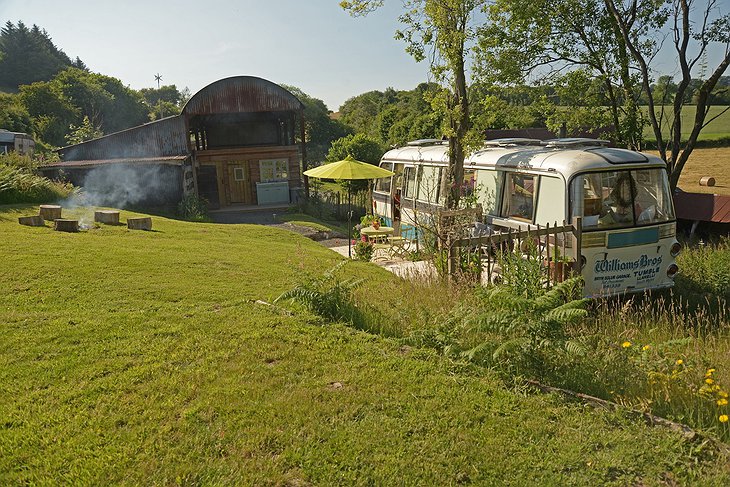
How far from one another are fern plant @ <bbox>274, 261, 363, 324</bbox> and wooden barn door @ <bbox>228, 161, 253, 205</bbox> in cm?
2047

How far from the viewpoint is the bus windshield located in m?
9.34

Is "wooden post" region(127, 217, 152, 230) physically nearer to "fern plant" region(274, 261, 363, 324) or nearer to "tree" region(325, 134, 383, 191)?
"fern plant" region(274, 261, 363, 324)

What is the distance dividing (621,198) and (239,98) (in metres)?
19.9

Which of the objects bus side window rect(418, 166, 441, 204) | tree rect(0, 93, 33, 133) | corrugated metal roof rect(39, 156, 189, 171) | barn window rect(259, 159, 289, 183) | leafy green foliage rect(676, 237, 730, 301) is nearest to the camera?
leafy green foliage rect(676, 237, 730, 301)

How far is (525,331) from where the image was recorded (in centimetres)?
585

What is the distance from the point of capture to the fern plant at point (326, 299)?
7617 millimetres

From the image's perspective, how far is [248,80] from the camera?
Result: 2569 cm

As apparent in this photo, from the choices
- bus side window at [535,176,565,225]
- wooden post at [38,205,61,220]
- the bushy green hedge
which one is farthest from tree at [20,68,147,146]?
bus side window at [535,176,565,225]

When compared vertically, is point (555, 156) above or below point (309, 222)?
above

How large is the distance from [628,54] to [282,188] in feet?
53.8

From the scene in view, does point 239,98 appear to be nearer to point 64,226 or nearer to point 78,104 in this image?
point 64,226

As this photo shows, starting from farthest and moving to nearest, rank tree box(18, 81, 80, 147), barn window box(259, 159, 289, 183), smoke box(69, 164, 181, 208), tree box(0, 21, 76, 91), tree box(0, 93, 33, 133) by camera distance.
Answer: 1. tree box(0, 21, 76, 91)
2. tree box(18, 81, 80, 147)
3. tree box(0, 93, 33, 133)
4. barn window box(259, 159, 289, 183)
5. smoke box(69, 164, 181, 208)

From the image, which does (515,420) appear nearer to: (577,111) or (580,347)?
(580,347)

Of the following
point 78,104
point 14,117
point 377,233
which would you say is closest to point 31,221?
point 377,233
